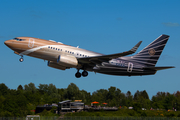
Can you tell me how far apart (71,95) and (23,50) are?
9855 cm

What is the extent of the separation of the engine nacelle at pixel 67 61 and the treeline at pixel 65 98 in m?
36.5

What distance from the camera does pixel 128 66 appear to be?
A: 1857 inches

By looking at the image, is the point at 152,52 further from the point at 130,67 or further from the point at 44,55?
the point at 44,55

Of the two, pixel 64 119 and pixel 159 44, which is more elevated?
pixel 159 44

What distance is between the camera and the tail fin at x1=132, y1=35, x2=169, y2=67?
49375 mm

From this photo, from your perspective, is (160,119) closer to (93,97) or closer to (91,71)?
(91,71)

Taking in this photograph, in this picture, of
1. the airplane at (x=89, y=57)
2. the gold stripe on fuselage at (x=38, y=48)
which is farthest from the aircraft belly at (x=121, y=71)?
the gold stripe on fuselage at (x=38, y=48)

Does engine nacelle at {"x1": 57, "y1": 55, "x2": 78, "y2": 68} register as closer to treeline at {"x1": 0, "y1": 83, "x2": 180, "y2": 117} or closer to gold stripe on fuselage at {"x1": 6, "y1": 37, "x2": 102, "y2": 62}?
gold stripe on fuselage at {"x1": 6, "y1": 37, "x2": 102, "y2": 62}

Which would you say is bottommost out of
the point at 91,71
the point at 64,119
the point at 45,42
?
the point at 64,119

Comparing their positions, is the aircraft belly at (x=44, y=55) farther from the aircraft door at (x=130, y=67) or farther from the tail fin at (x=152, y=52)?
the tail fin at (x=152, y=52)

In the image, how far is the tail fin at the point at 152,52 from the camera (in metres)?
49.4

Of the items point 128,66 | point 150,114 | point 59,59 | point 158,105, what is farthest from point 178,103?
point 59,59

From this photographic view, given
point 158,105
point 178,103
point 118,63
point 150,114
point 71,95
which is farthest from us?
point 71,95

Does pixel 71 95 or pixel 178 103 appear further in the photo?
pixel 71 95
